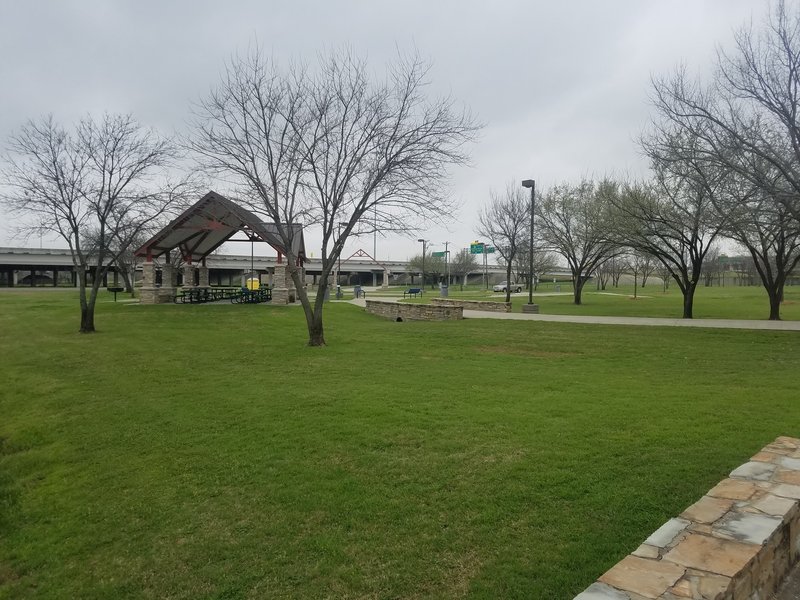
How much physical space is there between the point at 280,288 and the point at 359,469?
84.0 feet

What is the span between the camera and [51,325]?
18828 millimetres

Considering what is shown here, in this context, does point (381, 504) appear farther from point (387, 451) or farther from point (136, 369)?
point (136, 369)

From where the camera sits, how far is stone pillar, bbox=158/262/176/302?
2997cm

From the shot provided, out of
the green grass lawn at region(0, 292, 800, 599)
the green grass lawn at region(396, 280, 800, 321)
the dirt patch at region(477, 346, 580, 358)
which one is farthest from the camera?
the green grass lawn at region(396, 280, 800, 321)

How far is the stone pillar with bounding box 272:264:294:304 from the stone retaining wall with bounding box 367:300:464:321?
23.3ft

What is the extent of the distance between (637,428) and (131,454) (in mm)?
5435

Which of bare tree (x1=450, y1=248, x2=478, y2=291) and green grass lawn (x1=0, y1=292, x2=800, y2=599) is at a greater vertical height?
bare tree (x1=450, y1=248, x2=478, y2=291)

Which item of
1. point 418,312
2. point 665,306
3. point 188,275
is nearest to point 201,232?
point 188,275

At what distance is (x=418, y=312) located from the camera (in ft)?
68.7

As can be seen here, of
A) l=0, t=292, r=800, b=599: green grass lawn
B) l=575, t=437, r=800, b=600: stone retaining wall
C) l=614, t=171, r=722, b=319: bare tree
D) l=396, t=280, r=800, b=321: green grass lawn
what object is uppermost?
l=614, t=171, r=722, b=319: bare tree

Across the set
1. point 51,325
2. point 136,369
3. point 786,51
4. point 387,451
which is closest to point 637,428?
point 387,451

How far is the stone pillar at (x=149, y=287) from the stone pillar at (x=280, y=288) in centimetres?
693

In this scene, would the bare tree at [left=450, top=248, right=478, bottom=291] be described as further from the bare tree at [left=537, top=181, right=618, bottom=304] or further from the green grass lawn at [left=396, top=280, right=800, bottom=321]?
the bare tree at [left=537, top=181, right=618, bottom=304]

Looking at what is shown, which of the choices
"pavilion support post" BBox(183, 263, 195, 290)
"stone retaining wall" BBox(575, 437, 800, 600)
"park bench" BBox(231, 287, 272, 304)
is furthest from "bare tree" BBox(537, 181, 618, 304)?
"stone retaining wall" BBox(575, 437, 800, 600)
